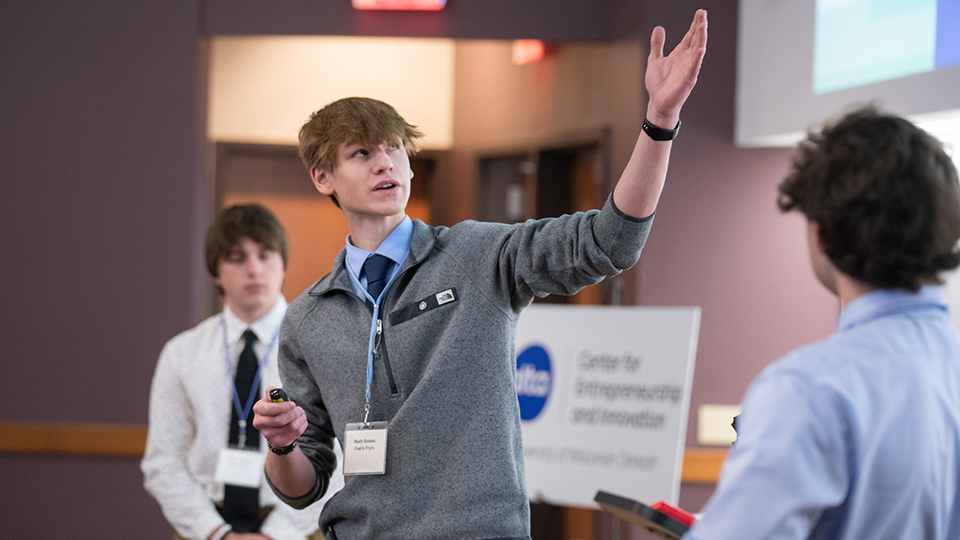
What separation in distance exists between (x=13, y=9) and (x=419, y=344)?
12.2 ft

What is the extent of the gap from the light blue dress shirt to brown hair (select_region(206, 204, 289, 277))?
1848 millimetres

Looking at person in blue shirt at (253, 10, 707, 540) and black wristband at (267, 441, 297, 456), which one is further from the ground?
person in blue shirt at (253, 10, 707, 540)

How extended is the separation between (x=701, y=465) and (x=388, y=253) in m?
2.79

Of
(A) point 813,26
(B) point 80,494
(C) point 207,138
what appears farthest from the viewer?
(C) point 207,138

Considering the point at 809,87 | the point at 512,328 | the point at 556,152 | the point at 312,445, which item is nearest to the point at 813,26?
the point at 809,87

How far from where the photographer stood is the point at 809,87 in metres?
3.51

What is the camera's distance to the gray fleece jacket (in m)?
1.42

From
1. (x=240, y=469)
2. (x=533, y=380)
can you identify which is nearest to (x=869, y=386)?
(x=240, y=469)

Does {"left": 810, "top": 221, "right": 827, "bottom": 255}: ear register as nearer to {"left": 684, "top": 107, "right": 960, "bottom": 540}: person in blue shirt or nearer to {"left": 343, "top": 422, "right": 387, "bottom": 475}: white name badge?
{"left": 684, "top": 107, "right": 960, "bottom": 540}: person in blue shirt

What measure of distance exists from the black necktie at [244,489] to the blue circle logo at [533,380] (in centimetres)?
174

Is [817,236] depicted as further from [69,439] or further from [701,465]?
[69,439]

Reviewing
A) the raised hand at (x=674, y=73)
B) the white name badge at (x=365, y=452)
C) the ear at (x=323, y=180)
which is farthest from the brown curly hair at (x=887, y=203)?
the ear at (x=323, y=180)

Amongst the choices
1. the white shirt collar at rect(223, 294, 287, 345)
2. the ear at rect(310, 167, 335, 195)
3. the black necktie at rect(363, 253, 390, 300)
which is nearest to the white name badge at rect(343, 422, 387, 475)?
the black necktie at rect(363, 253, 390, 300)

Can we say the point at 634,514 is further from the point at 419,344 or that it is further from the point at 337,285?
the point at 337,285
